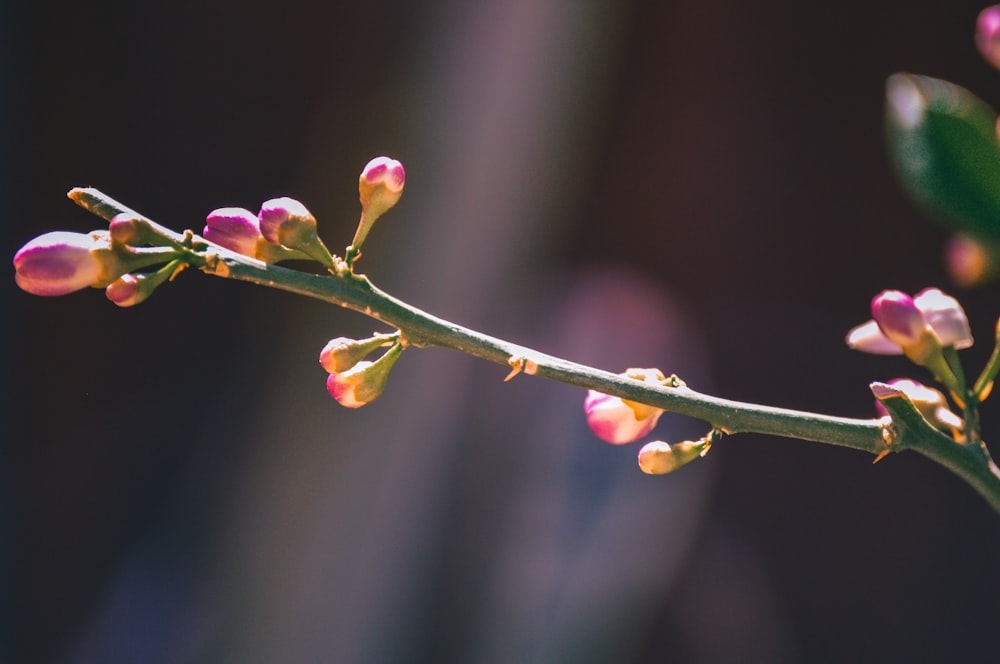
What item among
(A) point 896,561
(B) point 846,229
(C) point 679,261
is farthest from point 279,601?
(B) point 846,229

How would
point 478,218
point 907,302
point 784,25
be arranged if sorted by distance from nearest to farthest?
point 907,302 → point 784,25 → point 478,218

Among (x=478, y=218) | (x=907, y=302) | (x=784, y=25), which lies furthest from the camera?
(x=478, y=218)

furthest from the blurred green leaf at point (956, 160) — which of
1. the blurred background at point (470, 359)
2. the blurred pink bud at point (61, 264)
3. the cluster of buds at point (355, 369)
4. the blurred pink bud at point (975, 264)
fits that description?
the blurred background at point (470, 359)

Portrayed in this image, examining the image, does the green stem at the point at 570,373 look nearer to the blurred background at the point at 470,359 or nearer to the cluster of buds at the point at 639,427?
the cluster of buds at the point at 639,427

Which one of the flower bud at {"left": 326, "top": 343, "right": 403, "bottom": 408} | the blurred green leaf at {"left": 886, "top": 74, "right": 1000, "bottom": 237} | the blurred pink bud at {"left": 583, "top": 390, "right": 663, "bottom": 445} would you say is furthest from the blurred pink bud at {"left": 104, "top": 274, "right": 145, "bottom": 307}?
the blurred green leaf at {"left": 886, "top": 74, "right": 1000, "bottom": 237}

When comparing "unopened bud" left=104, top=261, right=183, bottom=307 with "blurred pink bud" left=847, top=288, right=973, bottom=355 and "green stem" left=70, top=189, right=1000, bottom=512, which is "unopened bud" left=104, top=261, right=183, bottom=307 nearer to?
"green stem" left=70, top=189, right=1000, bottom=512

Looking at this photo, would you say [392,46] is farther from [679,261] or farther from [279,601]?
[279,601]
